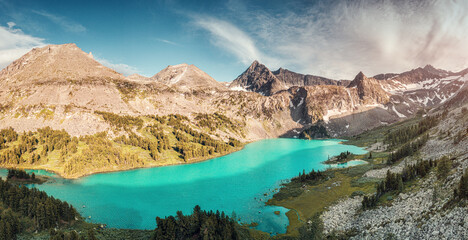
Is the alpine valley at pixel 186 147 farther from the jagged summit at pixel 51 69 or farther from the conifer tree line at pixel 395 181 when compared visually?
the jagged summit at pixel 51 69

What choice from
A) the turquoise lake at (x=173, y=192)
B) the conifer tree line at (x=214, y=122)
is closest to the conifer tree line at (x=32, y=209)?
the turquoise lake at (x=173, y=192)

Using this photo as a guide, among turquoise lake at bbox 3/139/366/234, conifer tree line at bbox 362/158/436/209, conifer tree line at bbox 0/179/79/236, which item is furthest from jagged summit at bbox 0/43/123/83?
conifer tree line at bbox 362/158/436/209

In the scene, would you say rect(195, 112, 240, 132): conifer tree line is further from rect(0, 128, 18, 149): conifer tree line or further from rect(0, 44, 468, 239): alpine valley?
rect(0, 128, 18, 149): conifer tree line

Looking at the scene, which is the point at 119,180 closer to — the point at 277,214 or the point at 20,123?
the point at 277,214

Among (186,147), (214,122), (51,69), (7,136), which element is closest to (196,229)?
(186,147)

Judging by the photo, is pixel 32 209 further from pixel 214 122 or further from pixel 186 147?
pixel 214 122

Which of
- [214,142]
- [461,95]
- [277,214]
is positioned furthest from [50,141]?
[461,95]
